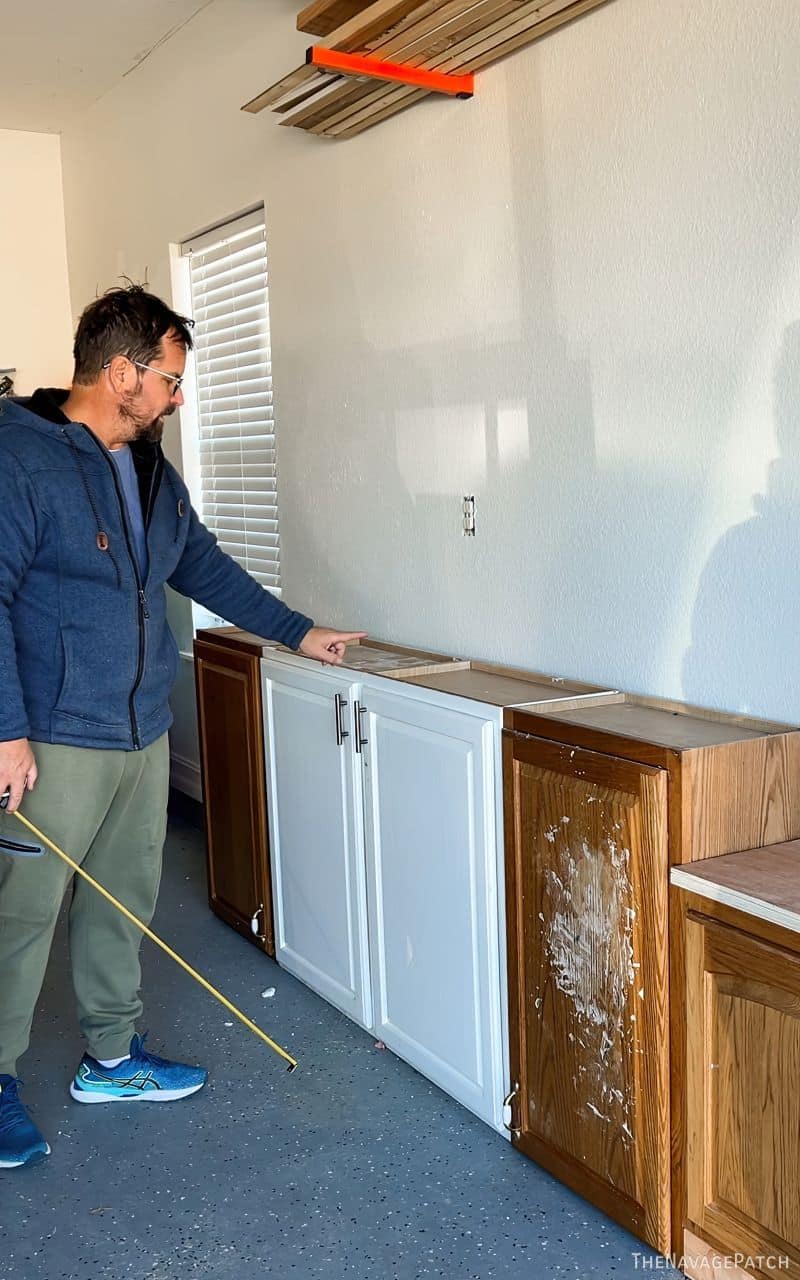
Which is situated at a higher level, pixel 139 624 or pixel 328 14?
pixel 328 14

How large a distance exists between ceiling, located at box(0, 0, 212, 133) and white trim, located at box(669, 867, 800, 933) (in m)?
3.48

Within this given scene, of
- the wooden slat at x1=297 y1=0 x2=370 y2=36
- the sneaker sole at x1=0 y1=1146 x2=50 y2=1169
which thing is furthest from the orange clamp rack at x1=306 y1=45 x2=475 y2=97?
the sneaker sole at x1=0 y1=1146 x2=50 y2=1169

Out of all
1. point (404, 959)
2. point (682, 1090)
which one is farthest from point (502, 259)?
point (682, 1090)

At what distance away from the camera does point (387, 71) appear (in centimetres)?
266

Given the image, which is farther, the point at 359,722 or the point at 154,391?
the point at 359,722

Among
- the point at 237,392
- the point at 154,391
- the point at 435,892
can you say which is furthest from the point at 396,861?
the point at 237,392

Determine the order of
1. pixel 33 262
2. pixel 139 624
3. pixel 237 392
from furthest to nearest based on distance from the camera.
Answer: pixel 33 262
pixel 237 392
pixel 139 624

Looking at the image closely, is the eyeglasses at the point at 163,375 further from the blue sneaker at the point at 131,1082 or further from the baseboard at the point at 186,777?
the baseboard at the point at 186,777

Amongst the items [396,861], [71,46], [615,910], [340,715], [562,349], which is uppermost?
[71,46]

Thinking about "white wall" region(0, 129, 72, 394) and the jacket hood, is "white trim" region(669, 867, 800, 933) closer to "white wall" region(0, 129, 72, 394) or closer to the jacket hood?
the jacket hood

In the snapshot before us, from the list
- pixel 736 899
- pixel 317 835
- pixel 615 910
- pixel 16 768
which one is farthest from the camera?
pixel 317 835

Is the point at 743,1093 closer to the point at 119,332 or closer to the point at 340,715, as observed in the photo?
the point at 340,715

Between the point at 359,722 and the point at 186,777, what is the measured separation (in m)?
2.46

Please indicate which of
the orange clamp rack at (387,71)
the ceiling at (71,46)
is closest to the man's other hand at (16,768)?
the orange clamp rack at (387,71)
